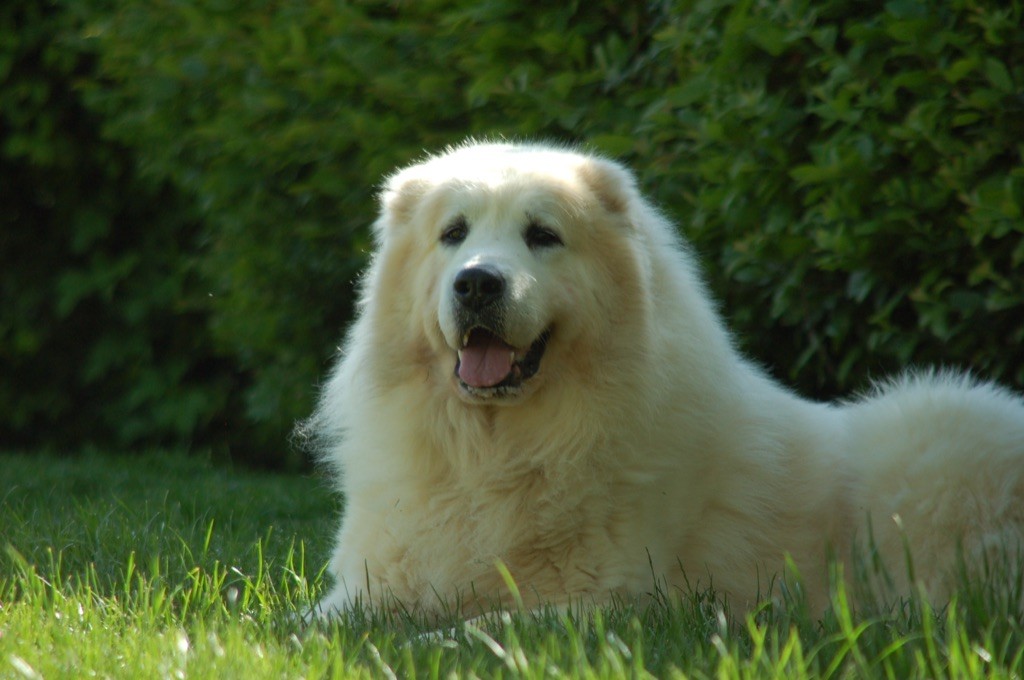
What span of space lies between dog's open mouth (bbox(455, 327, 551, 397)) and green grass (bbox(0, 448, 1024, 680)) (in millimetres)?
654

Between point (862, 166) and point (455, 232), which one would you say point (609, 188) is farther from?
point (862, 166)

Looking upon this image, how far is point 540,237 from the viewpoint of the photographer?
3.55 metres

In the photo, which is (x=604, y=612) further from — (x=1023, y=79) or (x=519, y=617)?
(x=1023, y=79)

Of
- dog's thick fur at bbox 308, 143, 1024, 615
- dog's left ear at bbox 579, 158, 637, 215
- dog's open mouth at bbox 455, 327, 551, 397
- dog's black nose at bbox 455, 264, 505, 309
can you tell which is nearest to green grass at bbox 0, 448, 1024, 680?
dog's thick fur at bbox 308, 143, 1024, 615

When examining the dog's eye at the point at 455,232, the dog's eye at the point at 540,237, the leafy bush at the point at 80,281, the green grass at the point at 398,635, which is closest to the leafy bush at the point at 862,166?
the dog's eye at the point at 540,237

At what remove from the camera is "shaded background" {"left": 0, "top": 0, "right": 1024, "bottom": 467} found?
422 centimetres

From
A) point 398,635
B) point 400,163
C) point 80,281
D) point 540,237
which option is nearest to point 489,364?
point 540,237

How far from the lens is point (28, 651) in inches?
103

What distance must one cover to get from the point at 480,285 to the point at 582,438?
1.67 feet

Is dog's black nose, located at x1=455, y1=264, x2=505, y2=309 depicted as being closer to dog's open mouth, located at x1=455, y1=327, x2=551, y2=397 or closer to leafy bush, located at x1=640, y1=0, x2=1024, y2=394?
dog's open mouth, located at x1=455, y1=327, x2=551, y2=397

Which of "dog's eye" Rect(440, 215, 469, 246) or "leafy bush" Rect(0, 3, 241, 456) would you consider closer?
"dog's eye" Rect(440, 215, 469, 246)

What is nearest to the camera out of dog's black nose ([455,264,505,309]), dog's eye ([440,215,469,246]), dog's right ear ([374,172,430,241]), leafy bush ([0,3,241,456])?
dog's black nose ([455,264,505,309])

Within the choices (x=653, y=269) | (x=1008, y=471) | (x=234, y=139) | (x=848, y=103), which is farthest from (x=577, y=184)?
(x=234, y=139)

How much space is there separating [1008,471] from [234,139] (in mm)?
4292
